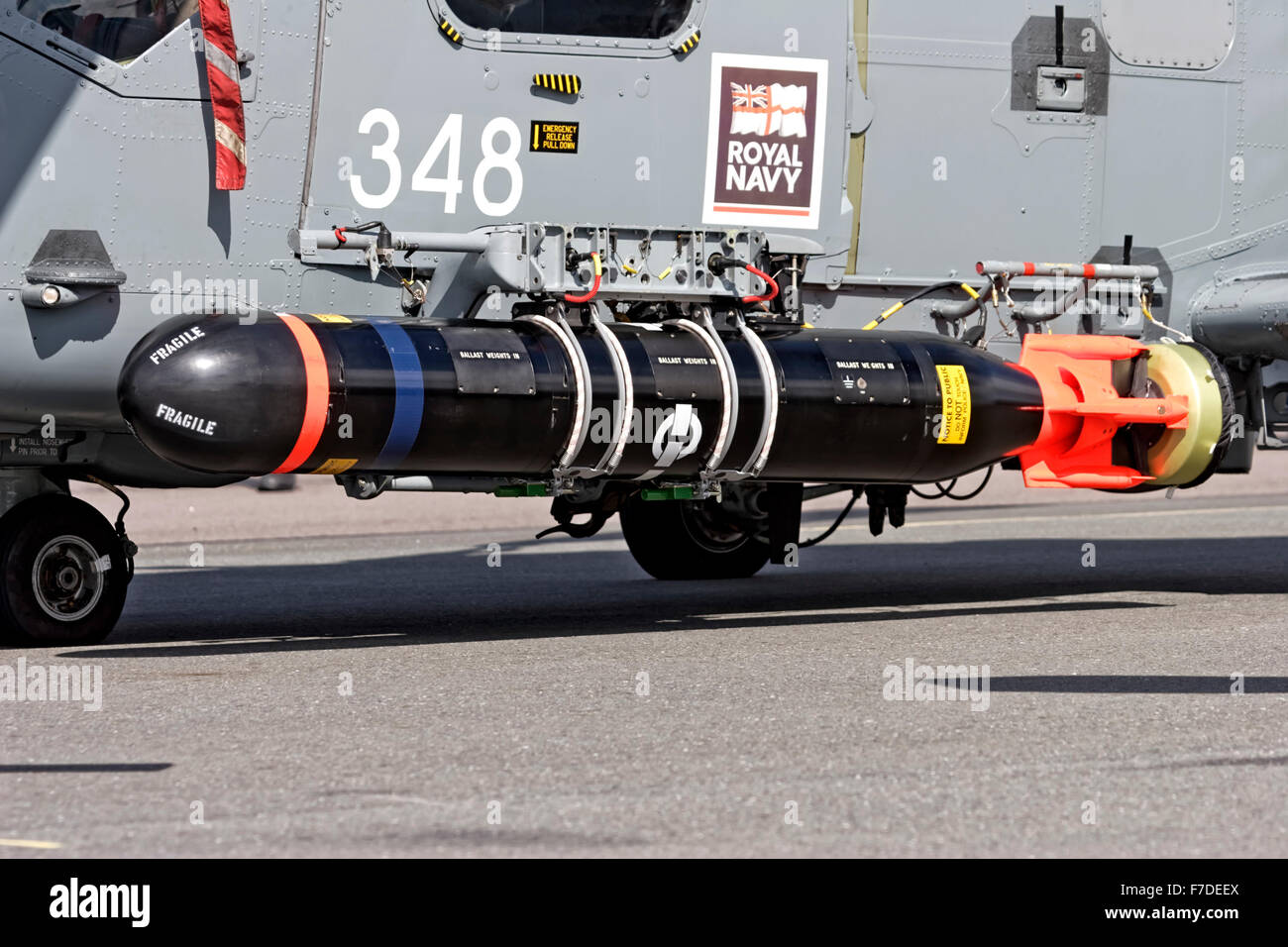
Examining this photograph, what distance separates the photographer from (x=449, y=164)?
34.1ft

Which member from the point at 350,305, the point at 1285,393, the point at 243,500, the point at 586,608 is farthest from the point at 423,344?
the point at 243,500

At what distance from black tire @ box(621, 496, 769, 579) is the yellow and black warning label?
4.20 meters

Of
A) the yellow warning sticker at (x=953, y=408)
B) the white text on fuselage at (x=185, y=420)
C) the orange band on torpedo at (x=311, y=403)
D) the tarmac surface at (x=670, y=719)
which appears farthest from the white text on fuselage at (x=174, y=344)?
the yellow warning sticker at (x=953, y=408)

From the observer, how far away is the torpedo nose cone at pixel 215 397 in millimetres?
8867

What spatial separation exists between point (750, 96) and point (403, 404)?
3168 mm

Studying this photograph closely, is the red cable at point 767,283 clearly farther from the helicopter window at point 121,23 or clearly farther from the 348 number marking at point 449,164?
the helicopter window at point 121,23

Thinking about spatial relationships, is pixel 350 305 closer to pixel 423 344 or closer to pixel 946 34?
pixel 423 344

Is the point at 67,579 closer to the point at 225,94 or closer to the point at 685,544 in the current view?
the point at 225,94

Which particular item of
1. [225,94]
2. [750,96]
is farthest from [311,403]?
[750,96]

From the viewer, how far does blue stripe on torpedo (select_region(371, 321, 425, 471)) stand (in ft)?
30.2

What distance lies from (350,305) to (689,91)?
94.2 inches

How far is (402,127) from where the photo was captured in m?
10.3

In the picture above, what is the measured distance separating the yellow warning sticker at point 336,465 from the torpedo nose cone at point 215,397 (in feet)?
0.93
